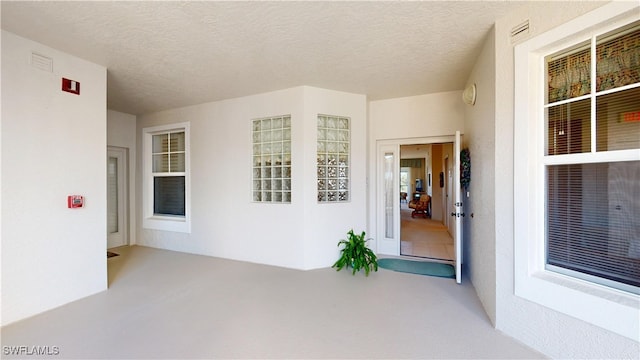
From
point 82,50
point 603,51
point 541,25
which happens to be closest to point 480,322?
point 603,51

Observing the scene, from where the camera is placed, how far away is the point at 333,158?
4070 millimetres

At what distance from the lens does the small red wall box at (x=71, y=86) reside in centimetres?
272

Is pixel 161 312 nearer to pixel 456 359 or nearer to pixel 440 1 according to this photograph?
pixel 456 359

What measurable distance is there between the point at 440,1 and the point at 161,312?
363 cm

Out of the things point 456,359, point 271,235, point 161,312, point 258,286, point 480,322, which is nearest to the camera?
point 456,359

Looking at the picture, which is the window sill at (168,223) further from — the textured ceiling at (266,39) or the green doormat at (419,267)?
the green doormat at (419,267)

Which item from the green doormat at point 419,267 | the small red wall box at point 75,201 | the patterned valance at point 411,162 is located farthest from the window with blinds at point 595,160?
the patterned valance at point 411,162

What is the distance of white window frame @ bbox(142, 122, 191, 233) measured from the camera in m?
4.66

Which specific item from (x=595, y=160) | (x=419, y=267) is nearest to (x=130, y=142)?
(x=419, y=267)

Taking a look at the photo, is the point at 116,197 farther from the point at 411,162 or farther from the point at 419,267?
the point at 411,162

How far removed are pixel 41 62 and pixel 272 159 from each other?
2636mm

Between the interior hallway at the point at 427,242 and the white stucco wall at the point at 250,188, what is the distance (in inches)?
55.3

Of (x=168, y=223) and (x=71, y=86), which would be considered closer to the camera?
(x=71, y=86)

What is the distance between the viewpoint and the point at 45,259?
2.58 m
